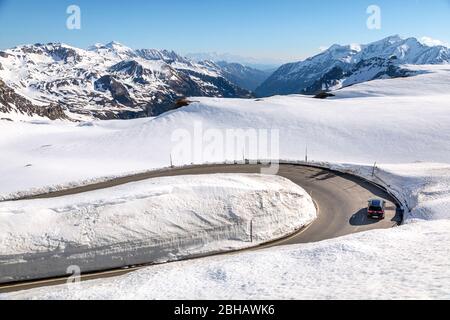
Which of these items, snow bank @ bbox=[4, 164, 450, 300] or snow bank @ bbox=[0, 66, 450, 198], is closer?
snow bank @ bbox=[4, 164, 450, 300]

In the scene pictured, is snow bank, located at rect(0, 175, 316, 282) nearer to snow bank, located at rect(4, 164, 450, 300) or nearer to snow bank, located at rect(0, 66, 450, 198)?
snow bank, located at rect(4, 164, 450, 300)

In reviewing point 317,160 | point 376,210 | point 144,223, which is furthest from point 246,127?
point 144,223

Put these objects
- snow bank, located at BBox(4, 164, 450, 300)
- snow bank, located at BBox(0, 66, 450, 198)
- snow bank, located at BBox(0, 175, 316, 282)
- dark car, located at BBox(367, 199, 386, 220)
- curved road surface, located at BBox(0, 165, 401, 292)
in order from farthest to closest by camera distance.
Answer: snow bank, located at BBox(0, 66, 450, 198), dark car, located at BBox(367, 199, 386, 220), curved road surface, located at BBox(0, 165, 401, 292), snow bank, located at BBox(0, 175, 316, 282), snow bank, located at BBox(4, 164, 450, 300)

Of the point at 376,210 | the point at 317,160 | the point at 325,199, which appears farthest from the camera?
the point at 317,160

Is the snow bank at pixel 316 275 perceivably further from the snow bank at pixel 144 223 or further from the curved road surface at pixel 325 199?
the curved road surface at pixel 325 199

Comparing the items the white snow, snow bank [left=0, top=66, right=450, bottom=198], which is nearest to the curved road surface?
the white snow

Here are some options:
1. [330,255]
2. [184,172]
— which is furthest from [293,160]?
[330,255]

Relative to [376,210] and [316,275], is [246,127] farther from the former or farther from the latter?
[316,275]
